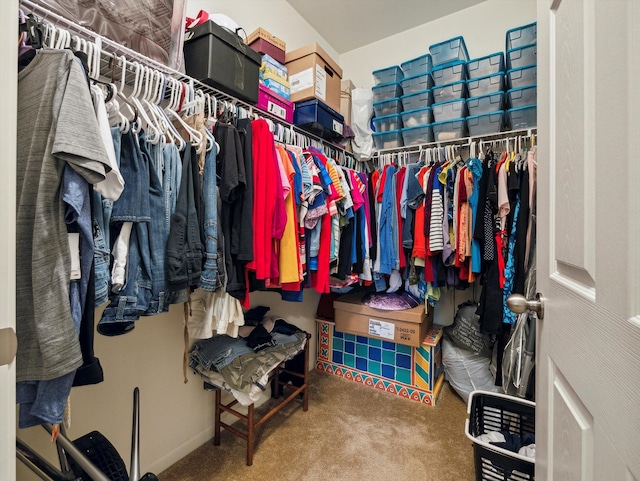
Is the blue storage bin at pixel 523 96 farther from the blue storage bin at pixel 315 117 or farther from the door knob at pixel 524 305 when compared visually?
the door knob at pixel 524 305

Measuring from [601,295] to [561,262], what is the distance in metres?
0.19

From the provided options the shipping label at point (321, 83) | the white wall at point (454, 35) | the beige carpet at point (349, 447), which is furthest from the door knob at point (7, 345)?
the white wall at point (454, 35)

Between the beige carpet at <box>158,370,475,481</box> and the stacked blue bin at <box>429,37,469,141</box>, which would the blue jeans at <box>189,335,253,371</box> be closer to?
the beige carpet at <box>158,370,475,481</box>

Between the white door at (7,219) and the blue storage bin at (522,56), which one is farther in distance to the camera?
the blue storage bin at (522,56)

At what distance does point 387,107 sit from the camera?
2.37 meters

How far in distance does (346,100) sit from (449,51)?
0.80 metres

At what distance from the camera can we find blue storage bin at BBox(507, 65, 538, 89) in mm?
1843

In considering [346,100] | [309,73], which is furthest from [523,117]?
[309,73]

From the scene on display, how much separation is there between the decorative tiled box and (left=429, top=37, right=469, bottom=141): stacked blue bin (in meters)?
1.51

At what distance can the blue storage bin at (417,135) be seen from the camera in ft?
7.27

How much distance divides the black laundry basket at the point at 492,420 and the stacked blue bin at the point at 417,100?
1731mm

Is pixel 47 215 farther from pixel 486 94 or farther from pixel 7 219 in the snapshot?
pixel 486 94

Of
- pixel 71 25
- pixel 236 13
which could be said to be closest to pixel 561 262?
pixel 71 25

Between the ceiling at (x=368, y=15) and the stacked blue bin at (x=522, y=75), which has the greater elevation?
the ceiling at (x=368, y=15)
